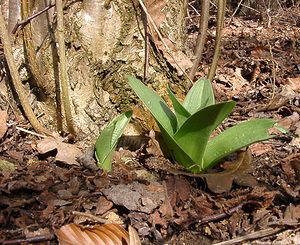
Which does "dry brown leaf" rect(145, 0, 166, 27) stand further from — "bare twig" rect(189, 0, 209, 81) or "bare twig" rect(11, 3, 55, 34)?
"bare twig" rect(11, 3, 55, 34)

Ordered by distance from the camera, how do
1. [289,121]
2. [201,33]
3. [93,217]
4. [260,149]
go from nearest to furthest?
1. [93,217]
2. [260,149]
3. [289,121]
4. [201,33]

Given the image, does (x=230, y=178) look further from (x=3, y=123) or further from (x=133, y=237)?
(x=3, y=123)

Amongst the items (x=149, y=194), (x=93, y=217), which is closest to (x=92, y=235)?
(x=93, y=217)

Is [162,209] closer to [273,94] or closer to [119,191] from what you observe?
[119,191]

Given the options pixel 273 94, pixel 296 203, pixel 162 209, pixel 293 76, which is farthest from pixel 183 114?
pixel 293 76

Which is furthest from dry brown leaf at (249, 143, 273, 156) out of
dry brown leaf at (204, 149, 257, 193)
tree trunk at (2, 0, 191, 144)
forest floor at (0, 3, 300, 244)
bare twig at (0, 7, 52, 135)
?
bare twig at (0, 7, 52, 135)

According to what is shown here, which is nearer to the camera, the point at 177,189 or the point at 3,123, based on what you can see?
the point at 177,189
